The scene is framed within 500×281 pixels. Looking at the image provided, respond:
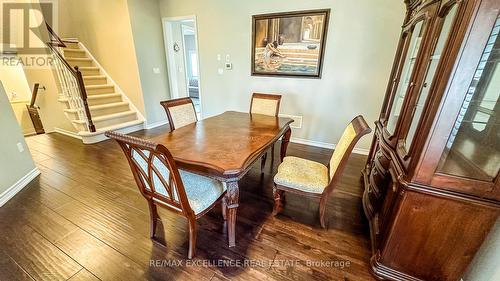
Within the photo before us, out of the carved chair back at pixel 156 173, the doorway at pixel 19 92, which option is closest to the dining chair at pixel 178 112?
the carved chair back at pixel 156 173

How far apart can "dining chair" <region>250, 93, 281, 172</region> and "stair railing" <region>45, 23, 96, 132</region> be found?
9.06 ft

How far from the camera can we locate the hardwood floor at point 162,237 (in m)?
1.34

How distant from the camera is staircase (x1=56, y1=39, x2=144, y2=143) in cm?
339

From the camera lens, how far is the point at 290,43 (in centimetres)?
317

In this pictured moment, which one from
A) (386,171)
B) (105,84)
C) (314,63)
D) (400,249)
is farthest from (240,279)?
(105,84)

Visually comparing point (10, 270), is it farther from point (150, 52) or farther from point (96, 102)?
point (150, 52)

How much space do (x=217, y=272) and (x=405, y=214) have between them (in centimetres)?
122

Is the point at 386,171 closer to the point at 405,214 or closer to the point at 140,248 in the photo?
the point at 405,214

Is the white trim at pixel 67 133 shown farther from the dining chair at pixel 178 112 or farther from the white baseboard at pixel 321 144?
the white baseboard at pixel 321 144

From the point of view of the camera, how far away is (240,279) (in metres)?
1.29

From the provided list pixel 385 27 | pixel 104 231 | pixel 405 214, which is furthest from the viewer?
pixel 385 27

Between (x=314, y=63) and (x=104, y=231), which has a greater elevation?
(x=314, y=63)

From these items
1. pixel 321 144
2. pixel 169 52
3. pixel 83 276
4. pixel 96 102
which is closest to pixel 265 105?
pixel 321 144

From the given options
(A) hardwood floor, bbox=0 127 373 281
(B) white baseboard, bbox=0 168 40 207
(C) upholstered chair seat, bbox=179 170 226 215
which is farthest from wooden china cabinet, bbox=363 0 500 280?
(B) white baseboard, bbox=0 168 40 207
